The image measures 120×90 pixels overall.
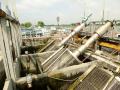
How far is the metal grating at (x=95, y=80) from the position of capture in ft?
18.2

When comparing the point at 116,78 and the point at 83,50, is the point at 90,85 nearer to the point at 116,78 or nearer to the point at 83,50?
the point at 116,78

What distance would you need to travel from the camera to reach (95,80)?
5.94m

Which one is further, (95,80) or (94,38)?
(94,38)

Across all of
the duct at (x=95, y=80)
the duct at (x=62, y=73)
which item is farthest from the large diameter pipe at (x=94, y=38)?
the duct at (x=95, y=80)

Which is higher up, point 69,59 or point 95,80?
point 69,59

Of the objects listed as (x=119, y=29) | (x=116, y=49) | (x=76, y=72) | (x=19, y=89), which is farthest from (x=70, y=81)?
(x=119, y=29)

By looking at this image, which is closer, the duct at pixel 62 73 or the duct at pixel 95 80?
the duct at pixel 95 80

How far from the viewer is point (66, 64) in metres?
8.46

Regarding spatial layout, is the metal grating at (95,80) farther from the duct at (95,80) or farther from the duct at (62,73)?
the duct at (62,73)

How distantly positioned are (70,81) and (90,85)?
4.22 feet

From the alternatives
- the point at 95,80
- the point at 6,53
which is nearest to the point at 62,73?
the point at 95,80

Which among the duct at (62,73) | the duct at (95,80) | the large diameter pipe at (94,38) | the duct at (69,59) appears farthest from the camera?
the large diameter pipe at (94,38)

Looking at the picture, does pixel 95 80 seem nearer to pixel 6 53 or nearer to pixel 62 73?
pixel 62 73

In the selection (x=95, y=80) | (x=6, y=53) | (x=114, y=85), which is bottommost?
(x=95, y=80)
